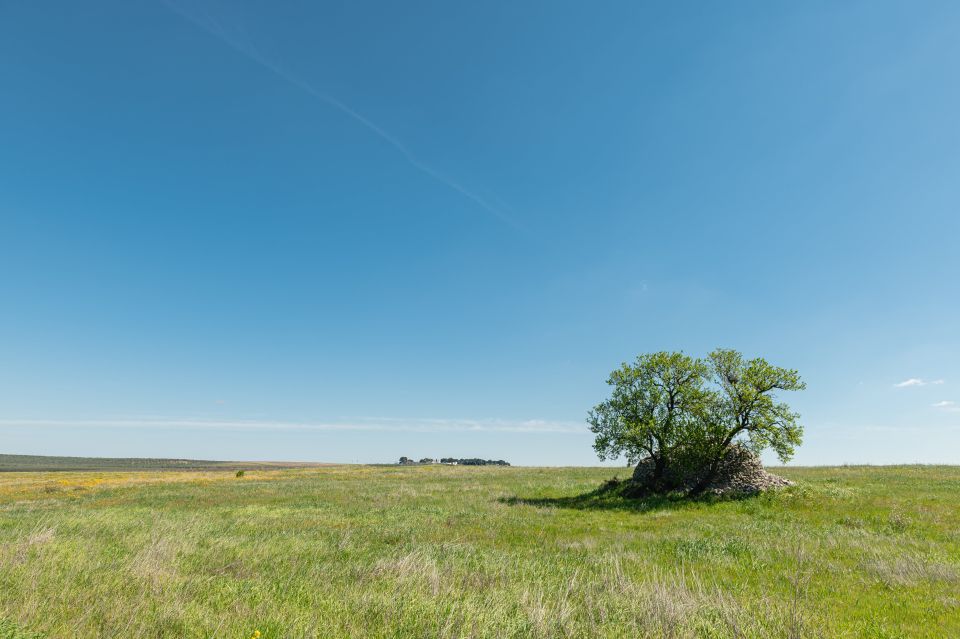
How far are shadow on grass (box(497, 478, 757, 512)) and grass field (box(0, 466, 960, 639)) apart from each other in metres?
5.37

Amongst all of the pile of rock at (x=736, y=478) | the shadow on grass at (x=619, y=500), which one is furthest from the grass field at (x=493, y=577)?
the pile of rock at (x=736, y=478)

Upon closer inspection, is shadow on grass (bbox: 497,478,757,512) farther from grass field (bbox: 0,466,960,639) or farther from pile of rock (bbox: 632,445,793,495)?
grass field (bbox: 0,466,960,639)

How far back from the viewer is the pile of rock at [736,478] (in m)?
28.7

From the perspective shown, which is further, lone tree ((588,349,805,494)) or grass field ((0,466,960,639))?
lone tree ((588,349,805,494))

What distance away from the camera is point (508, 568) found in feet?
37.2

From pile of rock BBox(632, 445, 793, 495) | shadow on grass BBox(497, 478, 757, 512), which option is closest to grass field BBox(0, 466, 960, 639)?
shadow on grass BBox(497, 478, 757, 512)

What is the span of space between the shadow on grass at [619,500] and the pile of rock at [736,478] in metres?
0.94

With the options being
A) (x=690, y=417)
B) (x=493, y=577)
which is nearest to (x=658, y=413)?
(x=690, y=417)

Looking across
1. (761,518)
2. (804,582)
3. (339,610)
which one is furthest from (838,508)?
(339,610)

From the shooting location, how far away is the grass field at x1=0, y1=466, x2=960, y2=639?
710 cm

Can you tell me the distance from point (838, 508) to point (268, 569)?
26657 millimetres

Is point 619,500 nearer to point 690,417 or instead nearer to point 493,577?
point 690,417

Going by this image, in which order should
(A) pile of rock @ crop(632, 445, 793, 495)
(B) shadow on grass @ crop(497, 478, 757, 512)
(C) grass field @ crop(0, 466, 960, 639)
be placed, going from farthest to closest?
(A) pile of rock @ crop(632, 445, 793, 495) → (B) shadow on grass @ crop(497, 478, 757, 512) → (C) grass field @ crop(0, 466, 960, 639)

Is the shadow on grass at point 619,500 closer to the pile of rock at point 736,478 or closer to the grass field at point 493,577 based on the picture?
the pile of rock at point 736,478
